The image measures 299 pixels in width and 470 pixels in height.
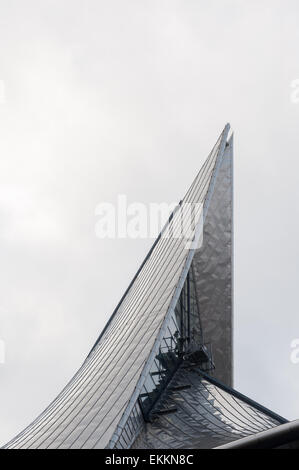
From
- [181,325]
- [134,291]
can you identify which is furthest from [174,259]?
[134,291]

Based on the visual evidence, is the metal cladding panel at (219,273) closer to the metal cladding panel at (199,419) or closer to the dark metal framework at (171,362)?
the dark metal framework at (171,362)

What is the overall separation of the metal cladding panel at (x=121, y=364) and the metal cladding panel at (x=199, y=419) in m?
2.84

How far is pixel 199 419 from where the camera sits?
3309 centimetres

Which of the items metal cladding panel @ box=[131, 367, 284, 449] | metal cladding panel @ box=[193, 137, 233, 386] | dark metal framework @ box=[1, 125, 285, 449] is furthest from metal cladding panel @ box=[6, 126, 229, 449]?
metal cladding panel @ box=[131, 367, 284, 449]

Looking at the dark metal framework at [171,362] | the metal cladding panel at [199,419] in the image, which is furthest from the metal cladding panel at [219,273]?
the metal cladding panel at [199,419]

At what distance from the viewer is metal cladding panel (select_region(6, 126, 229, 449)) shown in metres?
27.3

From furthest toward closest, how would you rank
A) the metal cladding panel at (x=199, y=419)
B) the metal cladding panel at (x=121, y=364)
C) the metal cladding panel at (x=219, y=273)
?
the metal cladding panel at (x=219, y=273)
the metal cladding panel at (x=199, y=419)
the metal cladding panel at (x=121, y=364)

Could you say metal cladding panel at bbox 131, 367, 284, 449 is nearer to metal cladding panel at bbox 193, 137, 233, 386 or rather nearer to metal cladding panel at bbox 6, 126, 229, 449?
metal cladding panel at bbox 6, 126, 229, 449

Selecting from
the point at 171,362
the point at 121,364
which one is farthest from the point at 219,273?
the point at 121,364

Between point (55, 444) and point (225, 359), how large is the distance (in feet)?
70.2

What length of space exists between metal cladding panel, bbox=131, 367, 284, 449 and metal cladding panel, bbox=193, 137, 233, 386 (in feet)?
23.2

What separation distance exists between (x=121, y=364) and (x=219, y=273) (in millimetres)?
15942

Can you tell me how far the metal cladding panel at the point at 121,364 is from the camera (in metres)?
27.3
